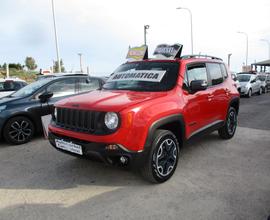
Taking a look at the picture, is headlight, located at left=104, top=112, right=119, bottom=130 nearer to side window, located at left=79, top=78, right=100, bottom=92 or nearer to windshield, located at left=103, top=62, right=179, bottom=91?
windshield, located at left=103, top=62, right=179, bottom=91

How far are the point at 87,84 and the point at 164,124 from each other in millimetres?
4034

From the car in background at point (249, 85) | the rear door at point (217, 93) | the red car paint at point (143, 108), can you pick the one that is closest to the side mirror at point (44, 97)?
the red car paint at point (143, 108)

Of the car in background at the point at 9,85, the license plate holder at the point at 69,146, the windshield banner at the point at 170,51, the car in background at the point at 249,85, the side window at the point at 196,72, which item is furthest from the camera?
the car in background at the point at 249,85

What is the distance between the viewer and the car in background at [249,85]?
16241 mm

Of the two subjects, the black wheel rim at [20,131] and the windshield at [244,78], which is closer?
the black wheel rim at [20,131]

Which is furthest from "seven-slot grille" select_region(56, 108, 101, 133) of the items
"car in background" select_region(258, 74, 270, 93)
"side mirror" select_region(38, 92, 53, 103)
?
"car in background" select_region(258, 74, 270, 93)

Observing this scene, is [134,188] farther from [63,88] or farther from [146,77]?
[63,88]

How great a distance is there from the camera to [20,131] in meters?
5.95

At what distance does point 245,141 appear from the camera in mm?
5895

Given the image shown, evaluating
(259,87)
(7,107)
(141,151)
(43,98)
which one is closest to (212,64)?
(141,151)

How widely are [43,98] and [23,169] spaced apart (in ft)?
7.12

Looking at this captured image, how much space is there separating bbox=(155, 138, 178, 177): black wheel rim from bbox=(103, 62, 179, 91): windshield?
0.86 meters

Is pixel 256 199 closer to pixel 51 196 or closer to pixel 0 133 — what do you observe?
pixel 51 196

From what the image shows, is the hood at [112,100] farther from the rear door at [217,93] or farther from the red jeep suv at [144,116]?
the rear door at [217,93]
